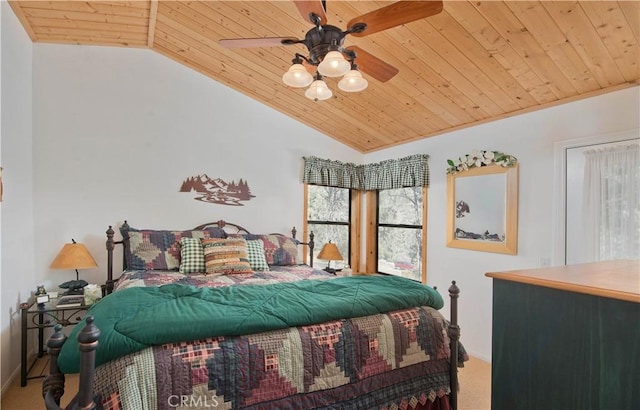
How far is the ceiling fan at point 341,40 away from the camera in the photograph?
5.31 feet

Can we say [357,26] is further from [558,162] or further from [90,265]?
[90,265]

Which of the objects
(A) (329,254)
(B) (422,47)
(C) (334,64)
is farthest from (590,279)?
(A) (329,254)

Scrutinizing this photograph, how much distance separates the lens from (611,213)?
8.09 feet

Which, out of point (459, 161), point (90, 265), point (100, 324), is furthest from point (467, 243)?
point (90, 265)

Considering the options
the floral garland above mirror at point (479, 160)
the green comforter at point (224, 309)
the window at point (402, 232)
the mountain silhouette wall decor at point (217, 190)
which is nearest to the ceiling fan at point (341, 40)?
the green comforter at point (224, 309)

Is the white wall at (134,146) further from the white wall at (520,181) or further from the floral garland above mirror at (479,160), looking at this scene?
the floral garland above mirror at (479,160)

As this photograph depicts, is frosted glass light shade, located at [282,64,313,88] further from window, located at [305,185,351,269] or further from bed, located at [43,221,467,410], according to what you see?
window, located at [305,185,351,269]

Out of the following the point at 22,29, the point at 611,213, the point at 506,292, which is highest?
the point at 22,29

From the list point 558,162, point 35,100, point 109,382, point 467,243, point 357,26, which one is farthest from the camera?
point 467,243

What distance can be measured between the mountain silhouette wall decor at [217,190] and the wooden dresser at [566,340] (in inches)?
119

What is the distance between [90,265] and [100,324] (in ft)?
6.01

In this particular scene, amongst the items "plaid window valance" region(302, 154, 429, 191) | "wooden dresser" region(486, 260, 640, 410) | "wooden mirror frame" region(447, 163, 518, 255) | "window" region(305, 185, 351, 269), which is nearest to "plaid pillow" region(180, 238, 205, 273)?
"window" region(305, 185, 351, 269)

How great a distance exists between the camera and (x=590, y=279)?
1306 millimetres

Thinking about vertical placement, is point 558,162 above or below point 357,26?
below
